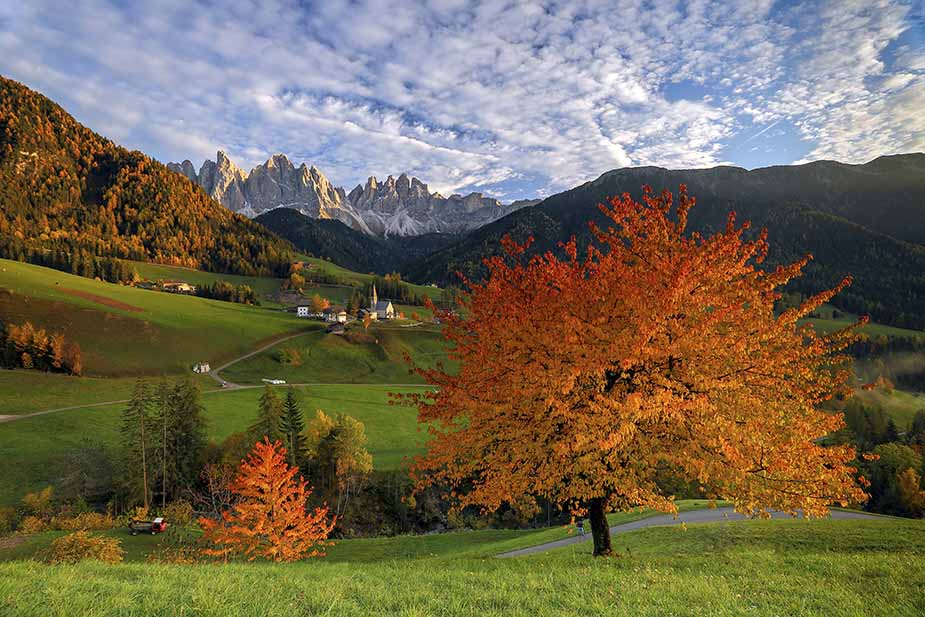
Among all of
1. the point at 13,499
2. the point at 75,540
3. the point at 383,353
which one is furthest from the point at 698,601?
the point at 383,353

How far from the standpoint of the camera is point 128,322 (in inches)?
4660

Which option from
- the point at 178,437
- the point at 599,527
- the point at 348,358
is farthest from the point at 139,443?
the point at 348,358

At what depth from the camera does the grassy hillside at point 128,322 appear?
103688mm

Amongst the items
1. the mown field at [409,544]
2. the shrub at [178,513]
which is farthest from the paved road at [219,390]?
the mown field at [409,544]

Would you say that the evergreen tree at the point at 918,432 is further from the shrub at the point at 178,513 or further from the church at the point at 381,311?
the church at the point at 381,311

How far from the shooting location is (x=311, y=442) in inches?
2522

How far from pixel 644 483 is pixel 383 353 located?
125257 mm

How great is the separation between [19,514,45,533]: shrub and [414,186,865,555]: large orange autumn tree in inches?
1989

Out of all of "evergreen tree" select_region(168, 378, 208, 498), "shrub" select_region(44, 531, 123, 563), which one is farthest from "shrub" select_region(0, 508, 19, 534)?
"shrub" select_region(44, 531, 123, 563)

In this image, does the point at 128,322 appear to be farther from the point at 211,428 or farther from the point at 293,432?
the point at 293,432

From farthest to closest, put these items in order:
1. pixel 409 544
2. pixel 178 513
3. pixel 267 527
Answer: pixel 178 513 < pixel 409 544 < pixel 267 527

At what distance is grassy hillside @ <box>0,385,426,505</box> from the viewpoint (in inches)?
2144

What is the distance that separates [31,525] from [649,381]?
59218 millimetres

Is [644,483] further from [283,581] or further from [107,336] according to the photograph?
[107,336]
